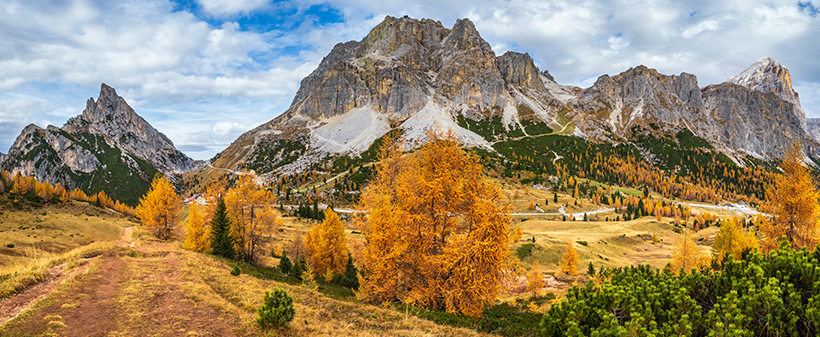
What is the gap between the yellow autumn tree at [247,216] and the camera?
37.7 m

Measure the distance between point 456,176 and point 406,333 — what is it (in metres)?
8.15

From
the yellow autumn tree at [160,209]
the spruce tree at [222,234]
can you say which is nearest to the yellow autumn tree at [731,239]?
the spruce tree at [222,234]

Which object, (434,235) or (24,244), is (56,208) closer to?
(24,244)

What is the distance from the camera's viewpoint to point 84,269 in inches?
757

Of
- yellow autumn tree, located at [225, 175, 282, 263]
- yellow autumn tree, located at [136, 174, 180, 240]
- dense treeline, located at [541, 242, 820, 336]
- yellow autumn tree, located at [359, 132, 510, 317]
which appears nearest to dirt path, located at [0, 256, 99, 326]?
yellow autumn tree, located at [359, 132, 510, 317]

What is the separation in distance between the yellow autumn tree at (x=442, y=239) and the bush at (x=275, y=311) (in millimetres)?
6066

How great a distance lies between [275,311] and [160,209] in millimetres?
47698

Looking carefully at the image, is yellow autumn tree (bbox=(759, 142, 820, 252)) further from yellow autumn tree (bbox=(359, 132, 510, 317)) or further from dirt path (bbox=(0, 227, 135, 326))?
dirt path (bbox=(0, 227, 135, 326))

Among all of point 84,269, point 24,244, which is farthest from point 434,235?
point 24,244

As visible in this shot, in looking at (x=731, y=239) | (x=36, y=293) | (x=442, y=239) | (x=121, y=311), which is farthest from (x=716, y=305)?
(x=731, y=239)

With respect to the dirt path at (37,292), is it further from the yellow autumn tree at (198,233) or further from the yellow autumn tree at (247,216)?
the yellow autumn tree at (198,233)

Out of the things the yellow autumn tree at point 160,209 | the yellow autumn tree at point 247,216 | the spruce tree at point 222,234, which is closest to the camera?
the spruce tree at point 222,234

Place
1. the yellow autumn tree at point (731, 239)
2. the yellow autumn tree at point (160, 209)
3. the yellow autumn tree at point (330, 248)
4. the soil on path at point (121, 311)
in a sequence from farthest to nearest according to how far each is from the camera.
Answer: the yellow autumn tree at point (160, 209), the yellow autumn tree at point (330, 248), the yellow autumn tree at point (731, 239), the soil on path at point (121, 311)

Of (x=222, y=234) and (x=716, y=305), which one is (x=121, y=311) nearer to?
(x=716, y=305)
